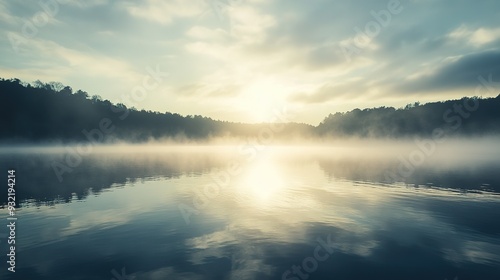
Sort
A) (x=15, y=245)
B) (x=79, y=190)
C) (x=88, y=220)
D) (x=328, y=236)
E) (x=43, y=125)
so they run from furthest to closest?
(x=43, y=125) < (x=79, y=190) < (x=88, y=220) < (x=328, y=236) < (x=15, y=245)

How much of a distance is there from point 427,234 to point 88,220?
1131 inches

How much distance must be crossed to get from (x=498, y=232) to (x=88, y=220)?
1360 inches

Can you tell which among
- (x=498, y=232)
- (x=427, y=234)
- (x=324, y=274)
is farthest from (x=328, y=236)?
(x=498, y=232)

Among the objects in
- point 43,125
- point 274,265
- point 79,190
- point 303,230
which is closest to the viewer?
point 274,265

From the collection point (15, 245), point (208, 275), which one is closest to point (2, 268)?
point (15, 245)

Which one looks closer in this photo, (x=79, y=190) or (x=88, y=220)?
(x=88, y=220)

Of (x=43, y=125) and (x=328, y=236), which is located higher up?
(x=43, y=125)

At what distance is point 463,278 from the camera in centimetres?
1434

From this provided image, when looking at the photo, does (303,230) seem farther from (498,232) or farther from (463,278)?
(498,232)

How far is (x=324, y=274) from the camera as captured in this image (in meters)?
14.7

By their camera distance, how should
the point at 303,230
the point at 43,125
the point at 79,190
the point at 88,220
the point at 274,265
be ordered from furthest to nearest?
1. the point at 43,125
2. the point at 79,190
3. the point at 88,220
4. the point at 303,230
5. the point at 274,265

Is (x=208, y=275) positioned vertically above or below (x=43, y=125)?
below

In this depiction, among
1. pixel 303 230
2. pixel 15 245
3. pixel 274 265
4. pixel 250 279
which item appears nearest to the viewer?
pixel 250 279

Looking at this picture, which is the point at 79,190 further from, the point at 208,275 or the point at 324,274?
the point at 324,274
